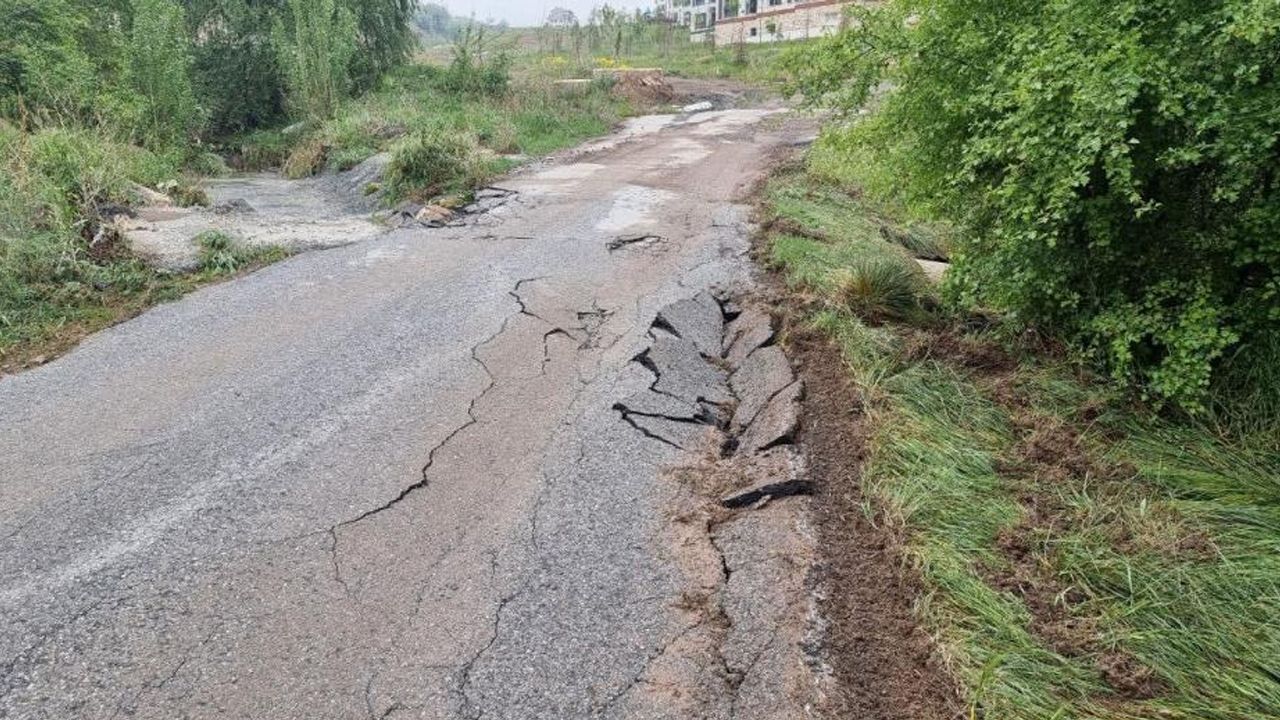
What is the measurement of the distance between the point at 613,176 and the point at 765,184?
2.47 meters

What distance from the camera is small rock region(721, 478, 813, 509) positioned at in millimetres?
3533

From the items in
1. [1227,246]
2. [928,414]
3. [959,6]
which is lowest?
[928,414]

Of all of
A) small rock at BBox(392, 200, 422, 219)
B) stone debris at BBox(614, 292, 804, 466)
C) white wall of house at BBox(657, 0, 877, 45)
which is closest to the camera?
stone debris at BBox(614, 292, 804, 466)

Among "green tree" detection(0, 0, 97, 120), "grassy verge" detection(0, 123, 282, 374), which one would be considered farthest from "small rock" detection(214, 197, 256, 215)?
"green tree" detection(0, 0, 97, 120)

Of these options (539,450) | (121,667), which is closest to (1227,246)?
(539,450)

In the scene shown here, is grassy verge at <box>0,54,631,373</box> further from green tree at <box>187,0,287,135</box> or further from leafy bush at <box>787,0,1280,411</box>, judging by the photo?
leafy bush at <box>787,0,1280,411</box>

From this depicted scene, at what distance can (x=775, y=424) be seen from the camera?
412 centimetres

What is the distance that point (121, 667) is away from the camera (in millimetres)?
2551

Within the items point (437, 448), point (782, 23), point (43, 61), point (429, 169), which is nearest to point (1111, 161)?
point (437, 448)

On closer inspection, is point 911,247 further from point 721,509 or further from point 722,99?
point 722,99

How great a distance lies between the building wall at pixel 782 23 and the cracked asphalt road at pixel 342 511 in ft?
107

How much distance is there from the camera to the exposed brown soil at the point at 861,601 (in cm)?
244

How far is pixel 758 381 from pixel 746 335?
29.6 inches

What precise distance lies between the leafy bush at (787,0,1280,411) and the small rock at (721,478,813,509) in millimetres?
1661
